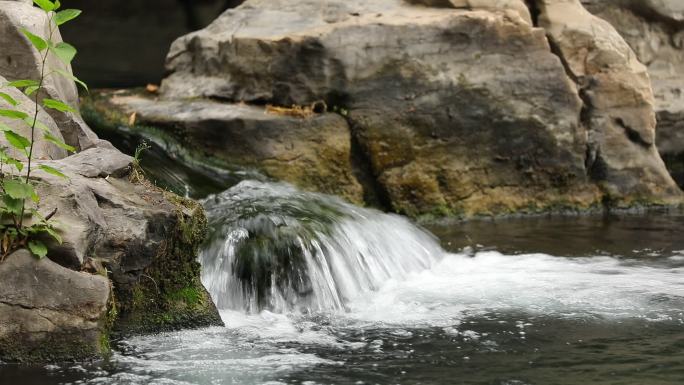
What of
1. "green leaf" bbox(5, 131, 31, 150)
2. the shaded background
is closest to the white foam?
"green leaf" bbox(5, 131, 31, 150)

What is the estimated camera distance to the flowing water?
466 cm

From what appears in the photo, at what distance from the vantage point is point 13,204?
182 inches

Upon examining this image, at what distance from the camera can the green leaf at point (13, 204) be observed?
181 inches

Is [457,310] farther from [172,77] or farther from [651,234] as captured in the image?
[172,77]

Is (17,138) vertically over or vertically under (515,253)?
over

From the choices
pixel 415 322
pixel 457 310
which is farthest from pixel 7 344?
pixel 457 310

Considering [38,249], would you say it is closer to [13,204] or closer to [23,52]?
[13,204]

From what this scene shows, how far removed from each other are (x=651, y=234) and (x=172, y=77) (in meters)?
4.83

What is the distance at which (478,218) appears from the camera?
30.5 feet

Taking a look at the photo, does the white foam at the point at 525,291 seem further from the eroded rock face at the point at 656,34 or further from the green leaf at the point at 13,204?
the eroded rock face at the point at 656,34

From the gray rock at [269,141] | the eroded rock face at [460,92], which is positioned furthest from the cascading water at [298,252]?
the eroded rock face at [460,92]

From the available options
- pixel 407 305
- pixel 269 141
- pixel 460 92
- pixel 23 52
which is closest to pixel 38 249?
pixel 407 305

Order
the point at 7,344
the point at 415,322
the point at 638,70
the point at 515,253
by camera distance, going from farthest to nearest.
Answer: the point at 638,70 → the point at 515,253 → the point at 415,322 → the point at 7,344

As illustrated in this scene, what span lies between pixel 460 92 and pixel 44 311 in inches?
216
